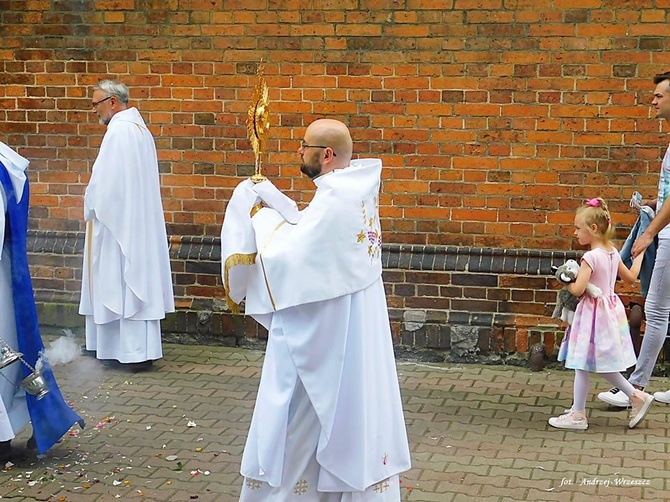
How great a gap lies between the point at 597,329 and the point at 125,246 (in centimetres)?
349

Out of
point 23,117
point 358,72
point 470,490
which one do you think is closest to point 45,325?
point 23,117

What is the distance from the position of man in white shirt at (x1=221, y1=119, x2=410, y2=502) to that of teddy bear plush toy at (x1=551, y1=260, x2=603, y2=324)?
2223 millimetres

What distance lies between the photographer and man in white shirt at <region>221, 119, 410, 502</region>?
14.3 feet

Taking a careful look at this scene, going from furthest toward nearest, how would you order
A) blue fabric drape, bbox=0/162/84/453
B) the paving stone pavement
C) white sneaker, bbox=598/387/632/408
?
white sneaker, bbox=598/387/632/408
blue fabric drape, bbox=0/162/84/453
the paving stone pavement

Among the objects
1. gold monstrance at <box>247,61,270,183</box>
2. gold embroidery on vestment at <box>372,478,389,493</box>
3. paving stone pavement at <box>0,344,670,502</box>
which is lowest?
paving stone pavement at <box>0,344,670,502</box>

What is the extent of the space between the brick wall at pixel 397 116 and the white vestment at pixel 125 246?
0.71m

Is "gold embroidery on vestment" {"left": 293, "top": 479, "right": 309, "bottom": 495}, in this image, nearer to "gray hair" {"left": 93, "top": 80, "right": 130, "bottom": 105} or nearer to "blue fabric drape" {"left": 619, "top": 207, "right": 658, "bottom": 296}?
"blue fabric drape" {"left": 619, "top": 207, "right": 658, "bottom": 296}

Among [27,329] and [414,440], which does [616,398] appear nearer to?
[414,440]

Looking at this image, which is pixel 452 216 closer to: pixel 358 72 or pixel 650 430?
pixel 358 72

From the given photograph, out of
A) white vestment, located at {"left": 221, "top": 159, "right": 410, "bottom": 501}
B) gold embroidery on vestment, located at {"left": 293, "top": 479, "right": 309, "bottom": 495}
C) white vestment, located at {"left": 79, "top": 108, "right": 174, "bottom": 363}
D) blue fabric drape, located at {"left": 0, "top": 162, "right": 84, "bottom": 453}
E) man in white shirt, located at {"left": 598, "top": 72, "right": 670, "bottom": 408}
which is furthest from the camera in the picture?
white vestment, located at {"left": 79, "top": 108, "right": 174, "bottom": 363}

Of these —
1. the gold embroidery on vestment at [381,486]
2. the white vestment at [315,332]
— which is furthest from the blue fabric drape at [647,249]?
the gold embroidery on vestment at [381,486]

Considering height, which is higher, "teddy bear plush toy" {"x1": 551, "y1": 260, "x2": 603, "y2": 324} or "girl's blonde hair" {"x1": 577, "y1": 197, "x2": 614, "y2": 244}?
"girl's blonde hair" {"x1": 577, "y1": 197, "x2": 614, "y2": 244}

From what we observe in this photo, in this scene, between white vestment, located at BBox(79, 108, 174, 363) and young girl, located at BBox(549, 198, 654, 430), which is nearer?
young girl, located at BBox(549, 198, 654, 430)

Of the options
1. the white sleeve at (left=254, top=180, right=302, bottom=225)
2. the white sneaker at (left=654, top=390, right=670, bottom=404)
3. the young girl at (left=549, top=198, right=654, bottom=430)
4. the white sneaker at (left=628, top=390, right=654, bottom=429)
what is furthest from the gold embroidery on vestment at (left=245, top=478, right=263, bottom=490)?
the white sneaker at (left=654, top=390, right=670, bottom=404)
